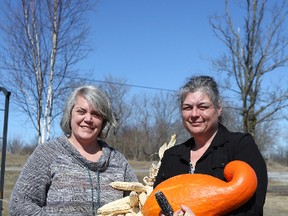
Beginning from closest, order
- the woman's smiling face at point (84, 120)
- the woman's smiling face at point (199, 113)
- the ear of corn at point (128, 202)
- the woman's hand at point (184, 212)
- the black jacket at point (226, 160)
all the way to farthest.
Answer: the woman's hand at point (184, 212)
the black jacket at point (226, 160)
the woman's smiling face at point (199, 113)
the ear of corn at point (128, 202)
the woman's smiling face at point (84, 120)

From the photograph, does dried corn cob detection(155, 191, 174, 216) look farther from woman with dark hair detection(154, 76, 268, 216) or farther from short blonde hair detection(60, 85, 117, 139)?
short blonde hair detection(60, 85, 117, 139)

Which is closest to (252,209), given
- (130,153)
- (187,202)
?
(187,202)

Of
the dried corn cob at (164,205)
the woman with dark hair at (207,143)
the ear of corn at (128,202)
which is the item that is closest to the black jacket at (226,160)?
the woman with dark hair at (207,143)

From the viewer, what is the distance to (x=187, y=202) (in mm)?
1956

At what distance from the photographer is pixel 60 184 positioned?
2682 millimetres

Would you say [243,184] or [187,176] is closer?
[243,184]

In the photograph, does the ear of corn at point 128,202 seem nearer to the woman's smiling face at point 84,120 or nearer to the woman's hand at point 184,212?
the woman's smiling face at point 84,120

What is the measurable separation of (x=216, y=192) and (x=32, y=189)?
1.23 meters

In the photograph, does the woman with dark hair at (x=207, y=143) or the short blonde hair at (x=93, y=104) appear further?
the short blonde hair at (x=93, y=104)

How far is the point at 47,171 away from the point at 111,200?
45 cm

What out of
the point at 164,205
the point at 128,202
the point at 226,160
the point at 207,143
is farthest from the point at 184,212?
the point at 128,202

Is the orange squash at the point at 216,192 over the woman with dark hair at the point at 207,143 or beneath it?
beneath

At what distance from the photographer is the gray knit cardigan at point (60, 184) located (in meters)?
2.64

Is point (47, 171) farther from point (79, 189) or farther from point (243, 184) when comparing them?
point (243, 184)
